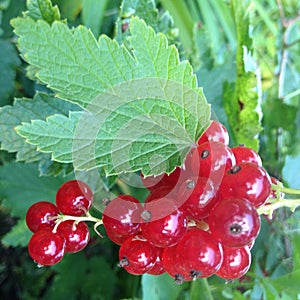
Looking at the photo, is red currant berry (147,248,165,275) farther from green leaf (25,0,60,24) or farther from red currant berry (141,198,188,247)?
green leaf (25,0,60,24)

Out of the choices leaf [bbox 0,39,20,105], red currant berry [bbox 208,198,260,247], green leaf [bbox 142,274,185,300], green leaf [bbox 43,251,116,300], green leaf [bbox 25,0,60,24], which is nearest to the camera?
red currant berry [bbox 208,198,260,247]

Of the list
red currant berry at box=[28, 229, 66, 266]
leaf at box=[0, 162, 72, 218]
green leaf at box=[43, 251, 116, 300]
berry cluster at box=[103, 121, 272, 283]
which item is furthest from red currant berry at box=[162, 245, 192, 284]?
green leaf at box=[43, 251, 116, 300]

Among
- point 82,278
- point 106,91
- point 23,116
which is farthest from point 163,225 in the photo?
point 82,278

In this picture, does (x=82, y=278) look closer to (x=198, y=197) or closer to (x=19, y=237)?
(x=19, y=237)

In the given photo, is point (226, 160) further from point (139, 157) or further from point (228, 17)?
point (228, 17)

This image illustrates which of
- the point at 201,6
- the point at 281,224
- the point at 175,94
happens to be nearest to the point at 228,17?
the point at 201,6
